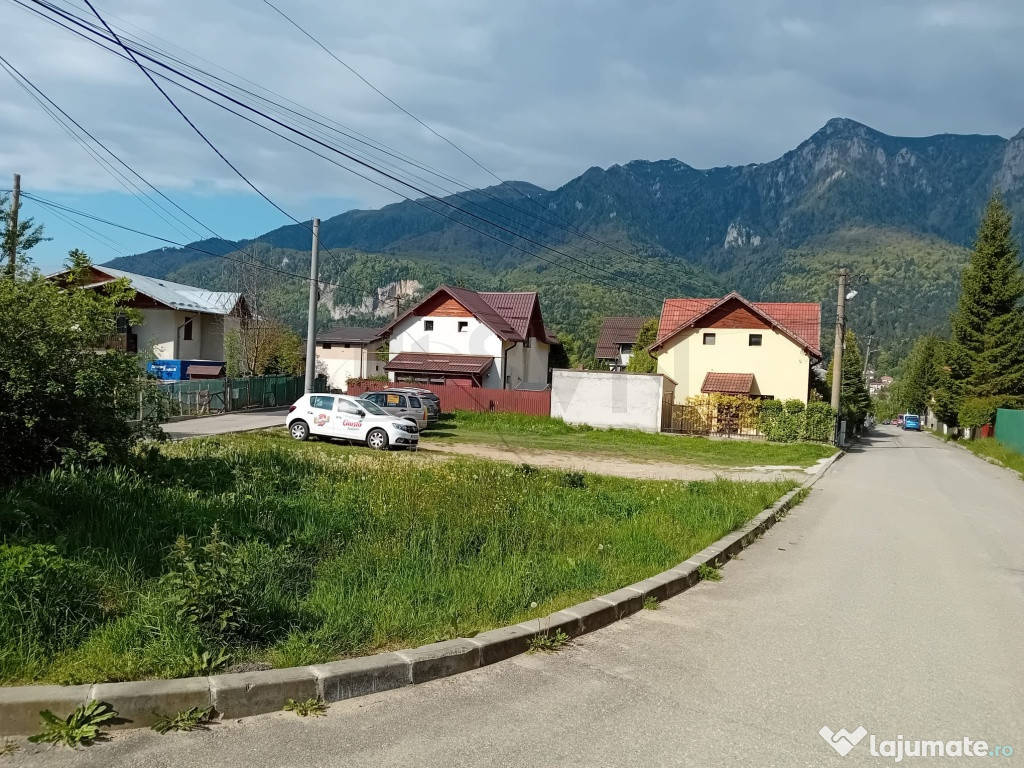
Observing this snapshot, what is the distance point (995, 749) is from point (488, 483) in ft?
25.4

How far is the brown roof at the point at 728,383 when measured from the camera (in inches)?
1597

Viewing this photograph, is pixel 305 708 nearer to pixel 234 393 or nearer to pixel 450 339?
pixel 234 393

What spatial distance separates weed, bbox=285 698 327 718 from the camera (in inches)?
168

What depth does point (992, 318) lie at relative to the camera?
4709 cm

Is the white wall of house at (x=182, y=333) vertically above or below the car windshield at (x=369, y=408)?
above

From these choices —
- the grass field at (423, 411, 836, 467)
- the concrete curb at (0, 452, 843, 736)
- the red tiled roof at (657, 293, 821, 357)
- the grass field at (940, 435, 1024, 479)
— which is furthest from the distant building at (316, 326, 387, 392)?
the concrete curb at (0, 452, 843, 736)

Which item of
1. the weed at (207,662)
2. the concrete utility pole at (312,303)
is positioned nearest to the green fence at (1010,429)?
the concrete utility pole at (312,303)

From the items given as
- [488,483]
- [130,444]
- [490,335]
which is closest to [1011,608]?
[488,483]

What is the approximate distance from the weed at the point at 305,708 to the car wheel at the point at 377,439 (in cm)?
1973

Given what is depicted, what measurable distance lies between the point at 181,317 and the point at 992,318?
48543 millimetres

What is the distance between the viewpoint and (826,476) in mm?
23109

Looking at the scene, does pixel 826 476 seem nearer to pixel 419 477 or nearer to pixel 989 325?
pixel 419 477

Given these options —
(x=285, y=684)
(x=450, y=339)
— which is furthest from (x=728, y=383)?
(x=285, y=684)

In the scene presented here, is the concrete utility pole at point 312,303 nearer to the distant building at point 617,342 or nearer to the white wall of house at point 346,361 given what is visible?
the white wall of house at point 346,361
